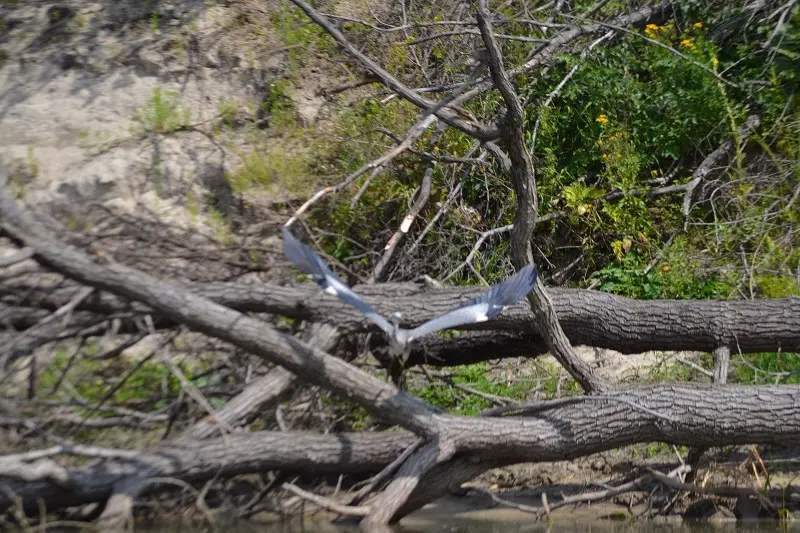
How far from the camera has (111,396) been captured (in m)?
4.94

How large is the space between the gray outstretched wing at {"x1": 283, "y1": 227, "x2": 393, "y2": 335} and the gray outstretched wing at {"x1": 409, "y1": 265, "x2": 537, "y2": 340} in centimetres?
27

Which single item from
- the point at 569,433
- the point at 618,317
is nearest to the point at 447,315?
the point at 569,433

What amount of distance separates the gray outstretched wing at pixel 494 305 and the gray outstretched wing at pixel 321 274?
0.90 feet

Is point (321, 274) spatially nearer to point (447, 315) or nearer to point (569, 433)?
point (447, 315)

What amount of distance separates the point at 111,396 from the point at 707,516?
10.9 feet

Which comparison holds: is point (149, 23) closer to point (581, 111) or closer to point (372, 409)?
point (581, 111)

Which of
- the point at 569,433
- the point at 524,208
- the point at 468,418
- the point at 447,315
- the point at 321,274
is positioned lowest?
the point at 569,433

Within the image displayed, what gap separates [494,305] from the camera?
14.7 feet

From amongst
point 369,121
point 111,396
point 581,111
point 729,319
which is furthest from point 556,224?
point 111,396

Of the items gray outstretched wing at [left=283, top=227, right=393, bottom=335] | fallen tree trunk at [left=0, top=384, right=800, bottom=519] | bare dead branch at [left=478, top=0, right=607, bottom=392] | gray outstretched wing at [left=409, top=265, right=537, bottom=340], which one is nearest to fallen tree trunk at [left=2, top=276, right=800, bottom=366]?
bare dead branch at [left=478, top=0, right=607, bottom=392]

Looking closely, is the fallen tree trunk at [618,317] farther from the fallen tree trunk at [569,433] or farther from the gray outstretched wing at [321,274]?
the gray outstretched wing at [321,274]

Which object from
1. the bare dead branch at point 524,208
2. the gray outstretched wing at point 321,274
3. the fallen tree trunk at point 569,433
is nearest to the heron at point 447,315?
the gray outstretched wing at point 321,274

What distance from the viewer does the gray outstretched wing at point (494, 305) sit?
4.45 meters

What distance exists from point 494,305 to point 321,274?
828 mm
